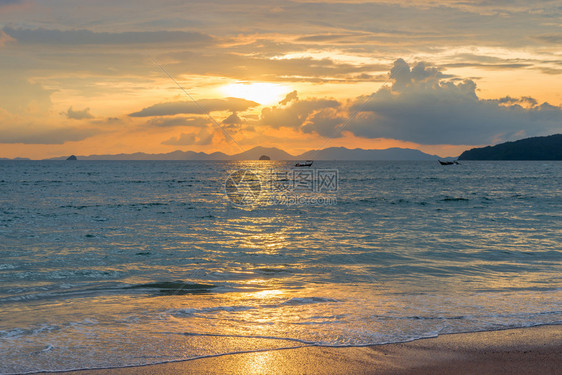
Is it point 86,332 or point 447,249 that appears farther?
point 447,249

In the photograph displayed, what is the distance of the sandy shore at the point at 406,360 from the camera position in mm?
6617

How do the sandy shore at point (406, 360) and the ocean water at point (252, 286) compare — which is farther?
the ocean water at point (252, 286)

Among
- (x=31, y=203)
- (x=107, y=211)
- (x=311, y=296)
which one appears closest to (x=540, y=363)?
(x=311, y=296)

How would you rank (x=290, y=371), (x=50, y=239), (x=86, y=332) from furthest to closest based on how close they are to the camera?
(x=50, y=239), (x=86, y=332), (x=290, y=371)

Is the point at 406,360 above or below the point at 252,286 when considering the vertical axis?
above

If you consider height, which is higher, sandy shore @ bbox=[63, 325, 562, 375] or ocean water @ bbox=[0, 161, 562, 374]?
sandy shore @ bbox=[63, 325, 562, 375]

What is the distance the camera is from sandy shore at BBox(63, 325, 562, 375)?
21.7 ft

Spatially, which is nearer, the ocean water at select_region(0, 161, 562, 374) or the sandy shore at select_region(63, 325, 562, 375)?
the sandy shore at select_region(63, 325, 562, 375)

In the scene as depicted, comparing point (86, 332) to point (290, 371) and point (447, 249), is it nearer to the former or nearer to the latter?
point (290, 371)

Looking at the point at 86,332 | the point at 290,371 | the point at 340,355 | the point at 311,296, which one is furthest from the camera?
the point at 311,296

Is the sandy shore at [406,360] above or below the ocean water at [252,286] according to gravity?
above

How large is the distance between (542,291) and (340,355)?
24.2 feet

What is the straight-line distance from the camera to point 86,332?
27.6 ft

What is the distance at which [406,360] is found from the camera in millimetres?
7059
